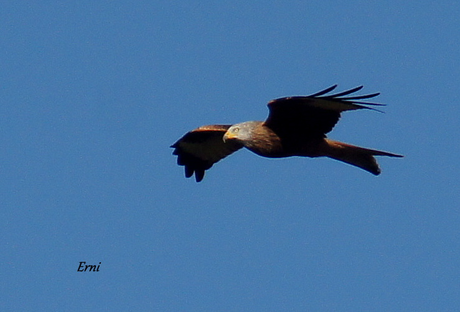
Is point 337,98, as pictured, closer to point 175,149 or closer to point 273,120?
point 273,120

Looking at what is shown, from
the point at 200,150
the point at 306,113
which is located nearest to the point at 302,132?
the point at 306,113

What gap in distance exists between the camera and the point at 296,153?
492 inches

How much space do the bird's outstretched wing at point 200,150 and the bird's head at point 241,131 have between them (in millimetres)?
1484

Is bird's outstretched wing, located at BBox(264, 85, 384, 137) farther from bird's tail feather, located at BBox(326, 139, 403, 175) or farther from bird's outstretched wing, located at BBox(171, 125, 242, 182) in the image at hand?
bird's outstretched wing, located at BBox(171, 125, 242, 182)

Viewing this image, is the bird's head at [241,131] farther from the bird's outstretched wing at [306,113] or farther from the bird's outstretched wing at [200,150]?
the bird's outstretched wing at [200,150]

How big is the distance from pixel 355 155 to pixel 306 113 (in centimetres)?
98

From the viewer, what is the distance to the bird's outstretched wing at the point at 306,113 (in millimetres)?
11789

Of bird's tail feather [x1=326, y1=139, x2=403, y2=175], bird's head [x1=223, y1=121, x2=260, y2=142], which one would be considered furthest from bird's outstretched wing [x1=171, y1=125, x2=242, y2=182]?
bird's tail feather [x1=326, y1=139, x2=403, y2=175]

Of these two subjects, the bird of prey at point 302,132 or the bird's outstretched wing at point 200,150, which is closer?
the bird of prey at point 302,132

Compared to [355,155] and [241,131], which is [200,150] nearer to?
[241,131]

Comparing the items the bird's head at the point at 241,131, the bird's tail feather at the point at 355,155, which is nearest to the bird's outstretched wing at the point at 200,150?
the bird's head at the point at 241,131

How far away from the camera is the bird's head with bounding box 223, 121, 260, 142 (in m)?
12.5

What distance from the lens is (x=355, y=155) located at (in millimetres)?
12734

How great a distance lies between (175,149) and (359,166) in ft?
10.8
